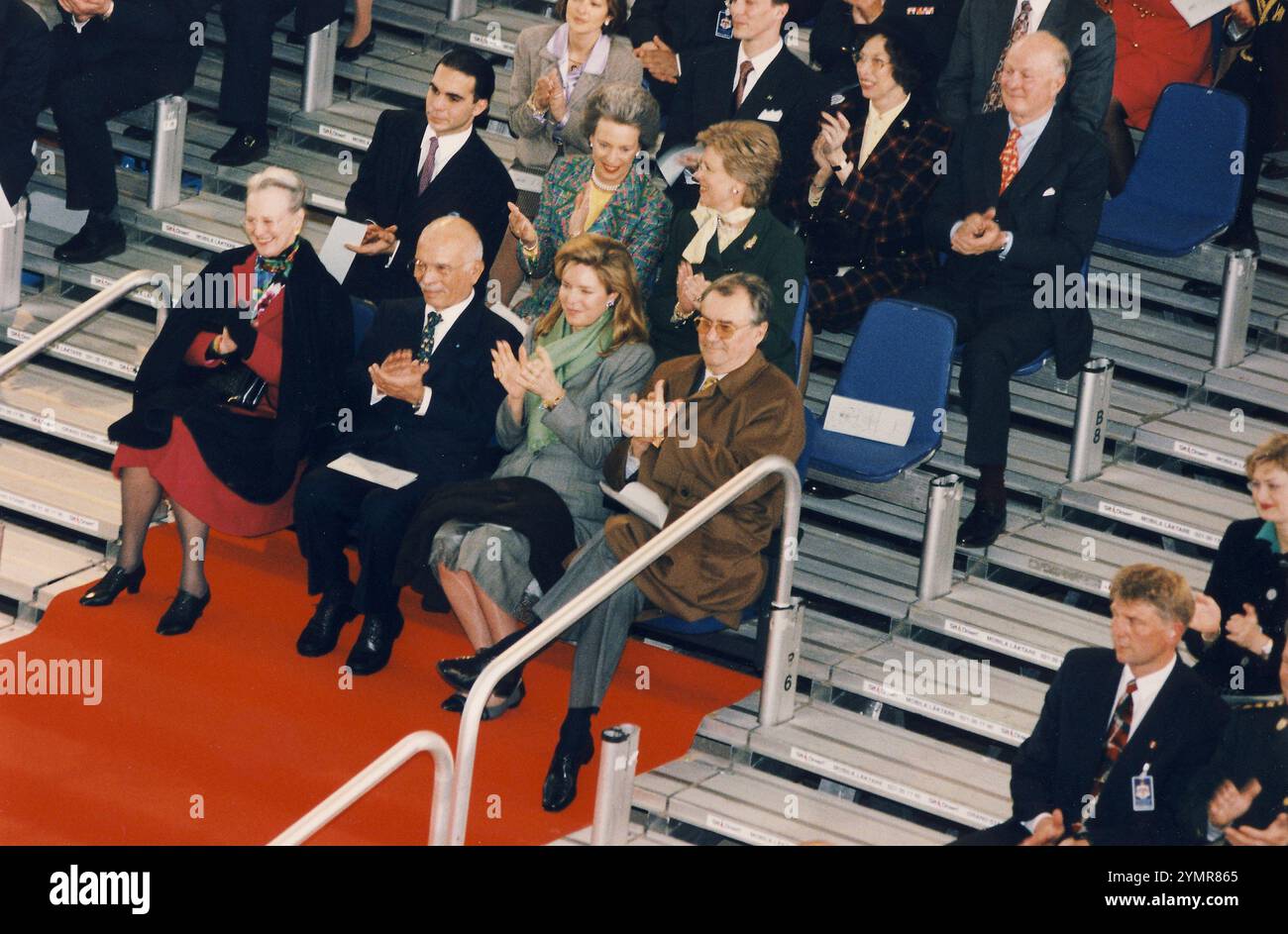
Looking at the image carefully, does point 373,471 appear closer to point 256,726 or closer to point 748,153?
point 256,726

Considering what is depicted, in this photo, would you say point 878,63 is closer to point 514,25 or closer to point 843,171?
point 843,171

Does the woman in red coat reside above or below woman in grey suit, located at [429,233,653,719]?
above

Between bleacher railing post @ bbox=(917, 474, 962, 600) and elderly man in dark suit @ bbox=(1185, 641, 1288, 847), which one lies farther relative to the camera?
bleacher railing post @ bbox=(917, 474, 962, 600)

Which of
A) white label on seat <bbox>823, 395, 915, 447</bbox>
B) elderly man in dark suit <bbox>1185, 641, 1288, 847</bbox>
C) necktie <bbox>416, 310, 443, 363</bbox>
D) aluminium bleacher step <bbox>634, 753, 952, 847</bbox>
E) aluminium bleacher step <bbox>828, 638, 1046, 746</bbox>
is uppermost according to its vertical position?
necktie <bbox>416, 310, 443, 363</bbox>

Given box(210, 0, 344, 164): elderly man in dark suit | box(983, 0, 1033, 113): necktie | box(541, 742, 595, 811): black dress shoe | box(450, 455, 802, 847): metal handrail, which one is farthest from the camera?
box(210, 0, 344, 164): elderly man in dark suit

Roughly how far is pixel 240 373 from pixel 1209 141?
11.5 feet

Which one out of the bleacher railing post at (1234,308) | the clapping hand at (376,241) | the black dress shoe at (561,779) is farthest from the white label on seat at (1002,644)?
the clapping hand at (376,241)

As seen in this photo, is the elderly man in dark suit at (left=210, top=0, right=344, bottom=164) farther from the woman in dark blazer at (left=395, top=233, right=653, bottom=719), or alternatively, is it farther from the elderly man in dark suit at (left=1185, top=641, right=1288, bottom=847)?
the elderly man in dark suit at (left=1185, top=641, right=1288, bottom=847)

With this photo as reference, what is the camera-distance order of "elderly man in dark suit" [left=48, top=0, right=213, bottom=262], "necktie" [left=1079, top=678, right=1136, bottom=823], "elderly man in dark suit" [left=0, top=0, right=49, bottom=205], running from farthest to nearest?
"elderly man in dark suit" [left=48, top=0, right=213, bottom=262], "elderly man in dark suit" [left=0, top=0, right=49, bottom=205], "necktie" [left=1079, top=678, right=1136, bottom=823]

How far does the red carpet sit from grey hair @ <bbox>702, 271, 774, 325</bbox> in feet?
3.97

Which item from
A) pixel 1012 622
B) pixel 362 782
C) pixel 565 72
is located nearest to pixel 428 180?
pixel 565 72

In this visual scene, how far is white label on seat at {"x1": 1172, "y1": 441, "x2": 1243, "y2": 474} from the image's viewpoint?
25.0 feet

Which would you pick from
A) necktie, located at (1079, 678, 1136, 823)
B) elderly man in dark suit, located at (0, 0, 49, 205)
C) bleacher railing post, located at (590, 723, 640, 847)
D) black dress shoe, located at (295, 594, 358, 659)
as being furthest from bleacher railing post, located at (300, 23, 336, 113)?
necktie, located at (1079, 678, 1136, 823)

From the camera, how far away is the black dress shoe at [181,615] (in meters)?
7.18
